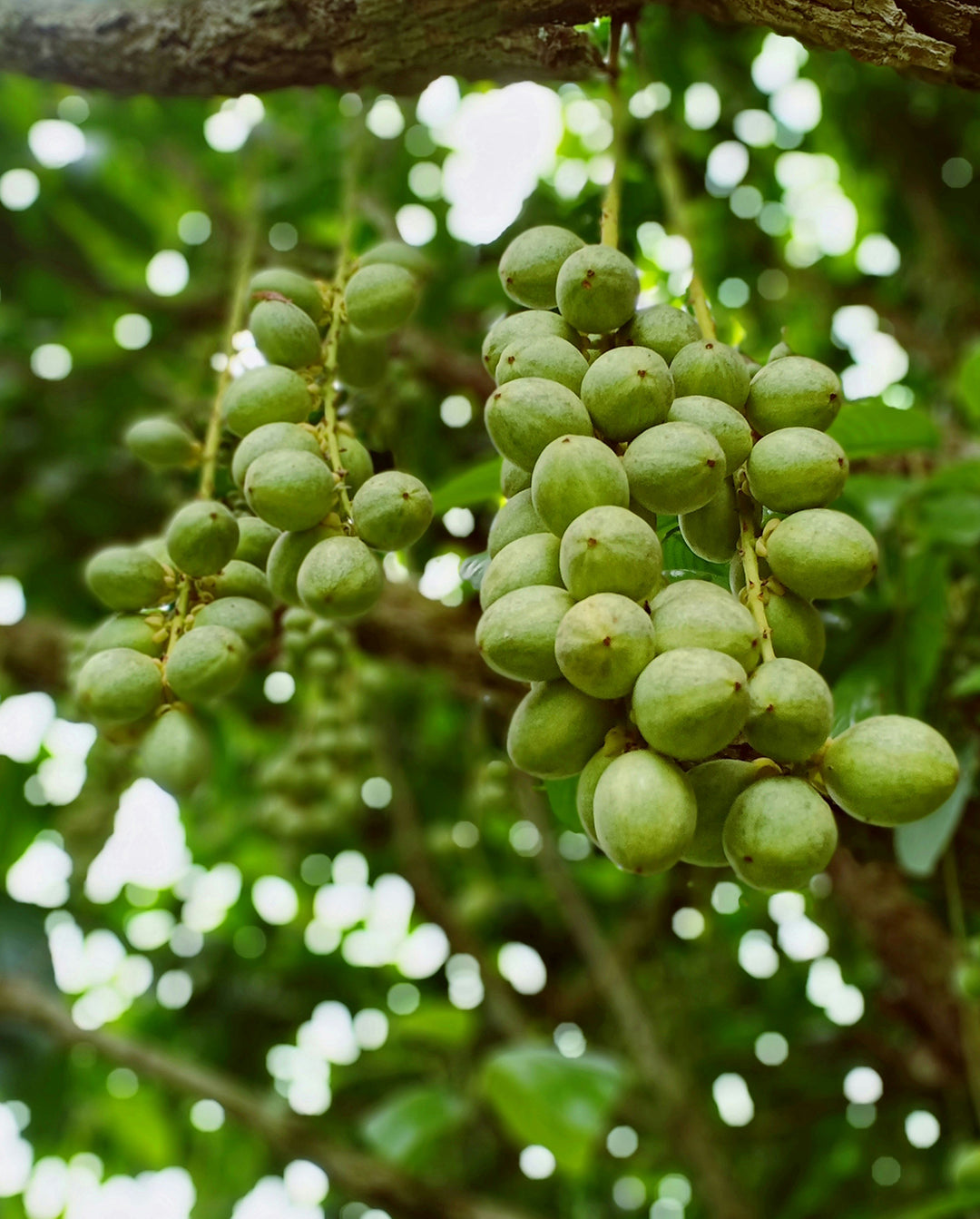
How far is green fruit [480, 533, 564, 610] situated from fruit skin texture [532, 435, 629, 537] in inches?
1.4

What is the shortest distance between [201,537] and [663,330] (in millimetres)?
448

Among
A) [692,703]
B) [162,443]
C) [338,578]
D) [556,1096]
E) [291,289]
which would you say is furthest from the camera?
[556,1096]

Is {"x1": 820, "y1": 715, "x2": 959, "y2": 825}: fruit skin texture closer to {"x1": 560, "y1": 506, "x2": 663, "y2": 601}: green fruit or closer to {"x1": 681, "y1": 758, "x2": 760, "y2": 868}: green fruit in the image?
{"x1": 681, "y1": 758, "x2": 760, "y2": 868}: green fruit

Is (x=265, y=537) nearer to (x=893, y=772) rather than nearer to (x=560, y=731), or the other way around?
(x=560, y=731)

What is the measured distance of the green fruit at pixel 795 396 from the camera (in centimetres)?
89

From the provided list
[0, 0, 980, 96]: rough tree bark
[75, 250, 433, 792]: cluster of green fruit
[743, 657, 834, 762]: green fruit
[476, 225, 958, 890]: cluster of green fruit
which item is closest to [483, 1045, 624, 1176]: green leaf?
[75, 250, 433, 792]: cluster of green fruit

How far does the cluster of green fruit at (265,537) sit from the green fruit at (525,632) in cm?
16

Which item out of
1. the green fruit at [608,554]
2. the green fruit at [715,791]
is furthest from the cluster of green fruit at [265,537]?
the green fruit at [715,791]

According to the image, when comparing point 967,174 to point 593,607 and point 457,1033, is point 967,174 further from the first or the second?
point 593,607

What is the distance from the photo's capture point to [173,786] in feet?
3.16

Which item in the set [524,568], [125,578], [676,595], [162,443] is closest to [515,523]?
[524,568]

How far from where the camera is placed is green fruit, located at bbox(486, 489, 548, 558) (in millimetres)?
909

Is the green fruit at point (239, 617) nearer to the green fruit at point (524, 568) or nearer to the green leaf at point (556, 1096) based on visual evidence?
the green fruit at point (524, 568)

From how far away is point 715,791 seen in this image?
79 centimetres
